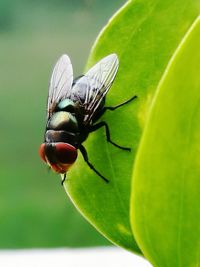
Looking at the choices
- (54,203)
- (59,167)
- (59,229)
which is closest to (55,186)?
(54,203)

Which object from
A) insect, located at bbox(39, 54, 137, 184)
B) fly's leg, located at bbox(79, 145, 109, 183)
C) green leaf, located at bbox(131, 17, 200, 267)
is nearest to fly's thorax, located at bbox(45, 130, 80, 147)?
insect, located at bbox(39, 54, 137, 184)

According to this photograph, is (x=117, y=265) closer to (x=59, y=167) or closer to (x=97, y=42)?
(x=59, y=167)

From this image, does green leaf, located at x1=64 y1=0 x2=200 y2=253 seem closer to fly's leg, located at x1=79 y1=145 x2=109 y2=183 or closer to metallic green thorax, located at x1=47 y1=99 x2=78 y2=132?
fly's leg, located at x1=79 y1=145 x2=109 y2=183

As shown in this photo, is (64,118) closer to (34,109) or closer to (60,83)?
(60,83)

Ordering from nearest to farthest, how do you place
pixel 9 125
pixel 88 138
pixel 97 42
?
pixel 97 42 < pixel 88 138 < pixel 9 125

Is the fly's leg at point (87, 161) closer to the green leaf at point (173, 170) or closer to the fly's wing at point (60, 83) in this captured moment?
the green leaf at point (173, 170)

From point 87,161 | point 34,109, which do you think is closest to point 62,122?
point 87,161
